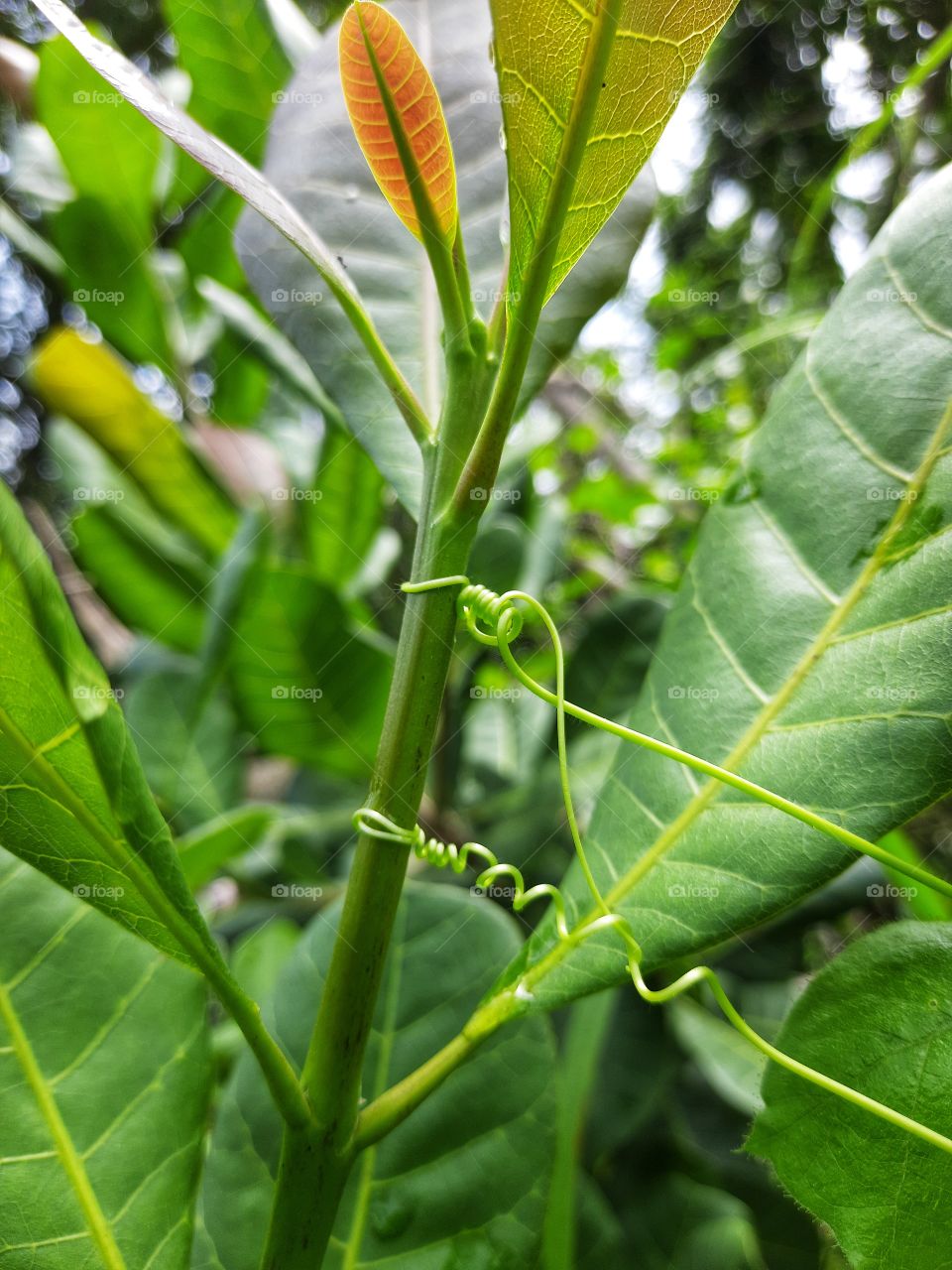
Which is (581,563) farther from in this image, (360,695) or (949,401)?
(949,401)

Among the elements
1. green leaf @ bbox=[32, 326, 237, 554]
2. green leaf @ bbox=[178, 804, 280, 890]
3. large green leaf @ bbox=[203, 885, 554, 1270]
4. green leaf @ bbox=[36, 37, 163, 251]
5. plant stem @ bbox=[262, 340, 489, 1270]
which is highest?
green leaf @ bbox=[36, 37, 163, 251]

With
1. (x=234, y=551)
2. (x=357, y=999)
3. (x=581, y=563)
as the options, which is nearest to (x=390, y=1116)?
(x=357, y=999)

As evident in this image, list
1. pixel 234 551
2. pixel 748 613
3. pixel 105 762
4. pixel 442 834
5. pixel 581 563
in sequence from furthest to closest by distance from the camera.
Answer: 1. pixel 581 563
2. pixel 442 834
3. pixel 234 551
4. pixel 748 613
5. pixel 105 762

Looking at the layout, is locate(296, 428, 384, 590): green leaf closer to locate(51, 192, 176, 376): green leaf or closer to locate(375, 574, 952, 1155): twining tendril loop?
locate(51, 192, 176, 376): green leaf

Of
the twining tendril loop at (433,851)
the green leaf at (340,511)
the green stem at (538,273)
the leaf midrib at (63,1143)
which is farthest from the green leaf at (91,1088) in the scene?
the green leaf at (340,511)

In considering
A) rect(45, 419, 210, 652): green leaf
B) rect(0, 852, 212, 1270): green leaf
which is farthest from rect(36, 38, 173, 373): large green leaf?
rect(0, 852, 212, 1270): green leaf

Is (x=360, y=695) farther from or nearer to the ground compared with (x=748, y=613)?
nearer to the ground

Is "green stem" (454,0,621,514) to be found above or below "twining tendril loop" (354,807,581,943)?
above
